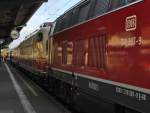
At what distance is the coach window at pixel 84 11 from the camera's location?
13.1 meters

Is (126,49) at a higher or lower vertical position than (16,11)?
lower

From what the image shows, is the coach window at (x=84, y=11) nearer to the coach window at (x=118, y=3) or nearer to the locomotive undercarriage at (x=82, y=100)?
the locomotive undercarriage at (x=82, y=100)

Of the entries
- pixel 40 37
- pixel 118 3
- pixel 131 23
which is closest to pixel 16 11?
pixel 40 37

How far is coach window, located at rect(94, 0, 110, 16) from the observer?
10747mm

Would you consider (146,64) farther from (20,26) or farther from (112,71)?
(20,26)

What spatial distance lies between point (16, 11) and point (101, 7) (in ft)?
129

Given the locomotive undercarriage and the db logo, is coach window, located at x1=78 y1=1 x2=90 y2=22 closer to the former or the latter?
the locomotive undercarriage

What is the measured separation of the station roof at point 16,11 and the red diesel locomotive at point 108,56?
77.4 ft

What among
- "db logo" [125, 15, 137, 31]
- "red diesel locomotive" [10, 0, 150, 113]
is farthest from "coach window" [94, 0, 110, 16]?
"db logo" [125, 15, 137, 31]

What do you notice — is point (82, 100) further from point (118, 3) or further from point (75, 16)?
point (118, 3)

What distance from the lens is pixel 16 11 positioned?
50.0 m

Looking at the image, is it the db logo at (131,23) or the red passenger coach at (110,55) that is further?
the db logo at (131,23)

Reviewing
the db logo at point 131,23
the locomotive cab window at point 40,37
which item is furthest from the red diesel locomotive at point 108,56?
the locomotive cab window at point 40,37

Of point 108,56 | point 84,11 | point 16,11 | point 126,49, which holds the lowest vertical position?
point 108,56
